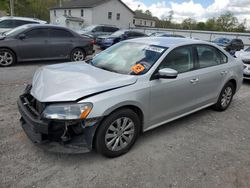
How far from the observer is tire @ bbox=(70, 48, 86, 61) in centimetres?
903

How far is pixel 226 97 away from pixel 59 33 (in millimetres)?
6612

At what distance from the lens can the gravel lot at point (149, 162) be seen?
2.55 meters

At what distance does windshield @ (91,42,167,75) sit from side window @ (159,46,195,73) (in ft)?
0.49

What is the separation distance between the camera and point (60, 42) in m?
8.58

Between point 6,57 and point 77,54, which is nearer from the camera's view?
point 6,57

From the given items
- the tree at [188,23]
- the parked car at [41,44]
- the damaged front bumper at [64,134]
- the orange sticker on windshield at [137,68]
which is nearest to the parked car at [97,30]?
the parked car at [41,44]

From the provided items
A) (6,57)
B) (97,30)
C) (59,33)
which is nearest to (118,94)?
(6,57)

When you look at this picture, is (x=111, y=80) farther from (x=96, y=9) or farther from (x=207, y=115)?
(x=96, y=9)

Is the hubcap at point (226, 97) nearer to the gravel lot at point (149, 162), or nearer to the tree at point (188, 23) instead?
the gravel lot at point (149, 162)

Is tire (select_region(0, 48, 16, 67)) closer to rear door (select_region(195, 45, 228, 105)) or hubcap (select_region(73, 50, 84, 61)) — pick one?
hubcap (select_region(73, 50, 84, 61))

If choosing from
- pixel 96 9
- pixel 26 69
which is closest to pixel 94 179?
pixel 26 69

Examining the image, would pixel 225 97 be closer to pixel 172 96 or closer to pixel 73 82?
pixel 172 96

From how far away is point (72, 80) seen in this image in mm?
2902

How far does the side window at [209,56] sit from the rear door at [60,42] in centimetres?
602
